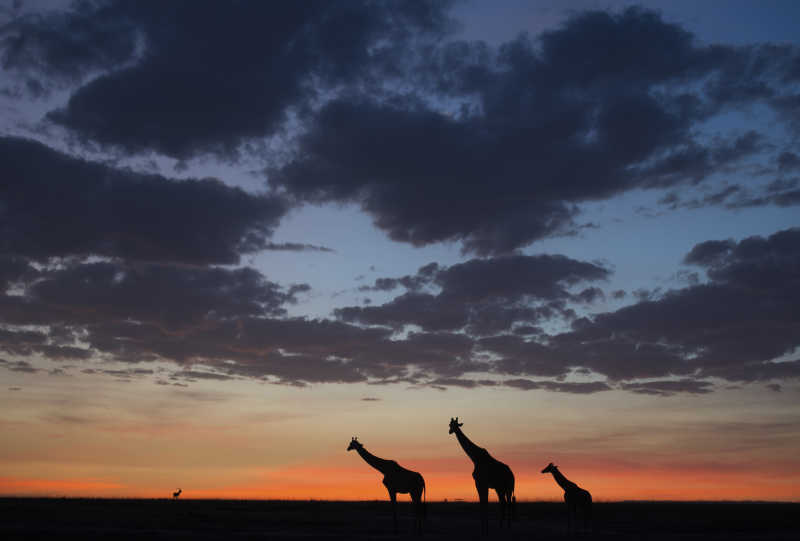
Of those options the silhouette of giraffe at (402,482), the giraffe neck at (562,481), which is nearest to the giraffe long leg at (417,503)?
the silhouette of giraffe at (402,482)

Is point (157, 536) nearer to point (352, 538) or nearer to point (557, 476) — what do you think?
point (352, 538)

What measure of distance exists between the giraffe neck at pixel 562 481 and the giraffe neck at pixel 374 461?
9.63 m

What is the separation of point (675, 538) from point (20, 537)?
3153 centimetres

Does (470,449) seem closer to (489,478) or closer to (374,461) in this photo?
(489,478)

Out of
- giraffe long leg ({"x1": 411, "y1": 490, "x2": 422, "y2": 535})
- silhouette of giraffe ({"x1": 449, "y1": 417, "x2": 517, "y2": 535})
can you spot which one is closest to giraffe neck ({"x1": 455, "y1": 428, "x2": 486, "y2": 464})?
silhouette of giraffe ({"x1": 449, "y1": 417, "x2": 517, "y2": 535})

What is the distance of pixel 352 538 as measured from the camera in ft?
125

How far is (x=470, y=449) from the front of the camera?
142 ft

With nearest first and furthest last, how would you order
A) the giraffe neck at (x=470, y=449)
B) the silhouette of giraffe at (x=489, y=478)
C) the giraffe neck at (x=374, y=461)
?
the silhouette of giraffe at (x=489, y=478), the giraffe neck at (x=470, y=449), the giraffe neck at (x=374, y=461)

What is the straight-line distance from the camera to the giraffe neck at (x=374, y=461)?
146 ft

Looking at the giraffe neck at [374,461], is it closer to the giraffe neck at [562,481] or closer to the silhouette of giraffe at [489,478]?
the silhouette of giraffe at [489,478]

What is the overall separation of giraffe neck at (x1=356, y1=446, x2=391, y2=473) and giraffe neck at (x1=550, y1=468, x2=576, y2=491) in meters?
9.63

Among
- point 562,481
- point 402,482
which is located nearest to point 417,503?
point 402,482

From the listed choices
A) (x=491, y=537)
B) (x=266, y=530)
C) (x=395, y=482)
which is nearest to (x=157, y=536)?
(x=266, y=530)

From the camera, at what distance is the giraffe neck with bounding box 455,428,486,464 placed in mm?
42688
